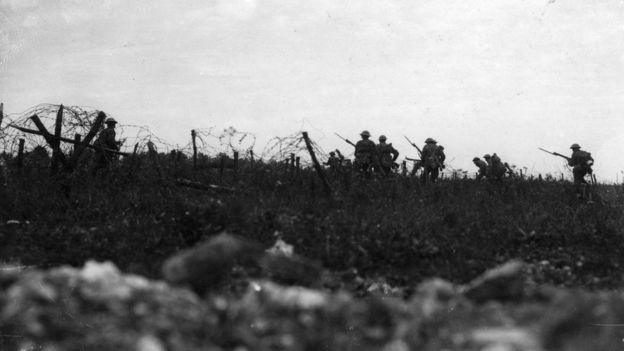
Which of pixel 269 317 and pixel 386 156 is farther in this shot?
pixel 386 156

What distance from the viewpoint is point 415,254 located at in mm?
8359

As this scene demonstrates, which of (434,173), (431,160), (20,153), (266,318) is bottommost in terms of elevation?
(266,318)

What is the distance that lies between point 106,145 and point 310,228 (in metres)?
6.01

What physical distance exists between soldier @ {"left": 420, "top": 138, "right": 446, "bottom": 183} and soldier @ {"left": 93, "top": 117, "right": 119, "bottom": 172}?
8659mm

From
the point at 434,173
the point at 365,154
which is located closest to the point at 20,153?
the point at 365,154

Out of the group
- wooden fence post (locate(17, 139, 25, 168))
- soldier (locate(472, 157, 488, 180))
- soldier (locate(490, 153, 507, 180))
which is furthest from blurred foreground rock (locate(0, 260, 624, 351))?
soldier (locate(472, 157, 488, 180))

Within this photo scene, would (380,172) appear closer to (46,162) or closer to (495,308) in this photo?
(46,162)

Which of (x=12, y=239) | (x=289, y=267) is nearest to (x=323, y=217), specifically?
(x=12, y=239)

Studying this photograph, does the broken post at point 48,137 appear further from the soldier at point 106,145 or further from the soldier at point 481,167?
the soldier at point 481,167

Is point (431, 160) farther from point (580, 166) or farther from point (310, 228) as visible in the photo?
point (310, 228)

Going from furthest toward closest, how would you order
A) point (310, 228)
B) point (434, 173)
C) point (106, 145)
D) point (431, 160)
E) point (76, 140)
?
point (434, 173) → point (431, 160) → point (106, 145) → point (76, 140) → point (310, 228)

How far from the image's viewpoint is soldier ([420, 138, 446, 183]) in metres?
16.6

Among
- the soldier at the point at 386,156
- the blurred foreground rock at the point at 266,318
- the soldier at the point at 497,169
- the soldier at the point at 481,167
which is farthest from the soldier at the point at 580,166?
the blurred foreground rock at the point at 266,318

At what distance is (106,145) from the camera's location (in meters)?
12.3
